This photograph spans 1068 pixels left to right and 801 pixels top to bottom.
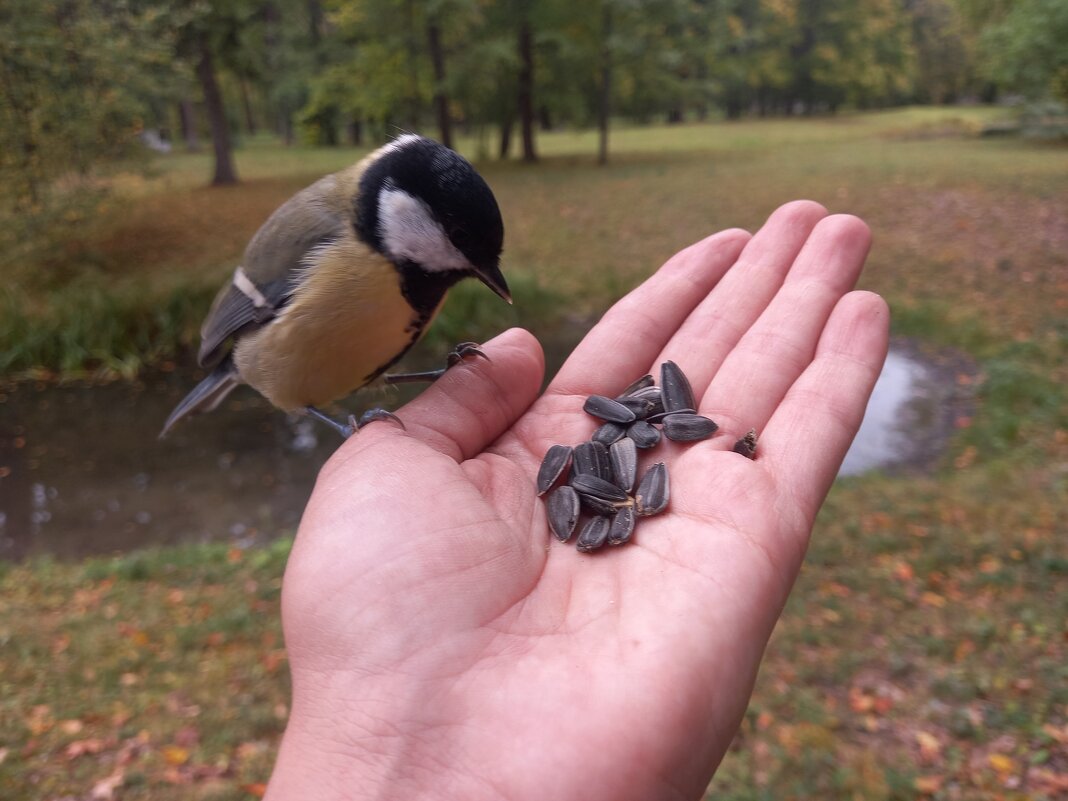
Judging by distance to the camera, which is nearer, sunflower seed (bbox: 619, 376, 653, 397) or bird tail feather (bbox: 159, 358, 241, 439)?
sunflower seed (bbox: 619, 376, 653, 397)

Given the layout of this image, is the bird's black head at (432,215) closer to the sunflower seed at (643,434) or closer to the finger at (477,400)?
the finger at (477,400)

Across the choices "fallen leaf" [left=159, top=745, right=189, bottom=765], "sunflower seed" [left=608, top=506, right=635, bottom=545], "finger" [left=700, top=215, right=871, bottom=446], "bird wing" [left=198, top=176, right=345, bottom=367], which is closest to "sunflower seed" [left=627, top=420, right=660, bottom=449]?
"finger" [left=700, top=215, right=871, bottom=446]

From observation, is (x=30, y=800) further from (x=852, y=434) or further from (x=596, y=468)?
(x=852, y=434)

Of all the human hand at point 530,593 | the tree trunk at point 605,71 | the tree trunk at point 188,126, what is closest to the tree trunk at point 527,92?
the tree trunk at point 605,71

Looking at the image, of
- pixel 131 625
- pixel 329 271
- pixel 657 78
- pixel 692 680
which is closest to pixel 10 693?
pixel 131 625

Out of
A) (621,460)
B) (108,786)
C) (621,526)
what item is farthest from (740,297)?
(108,786)

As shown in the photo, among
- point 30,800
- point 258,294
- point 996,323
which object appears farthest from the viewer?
point 996,323

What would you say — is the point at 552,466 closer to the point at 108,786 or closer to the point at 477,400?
the point at 477,400

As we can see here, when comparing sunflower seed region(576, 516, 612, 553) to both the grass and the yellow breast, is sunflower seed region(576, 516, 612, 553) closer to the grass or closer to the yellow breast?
the yellow breast
